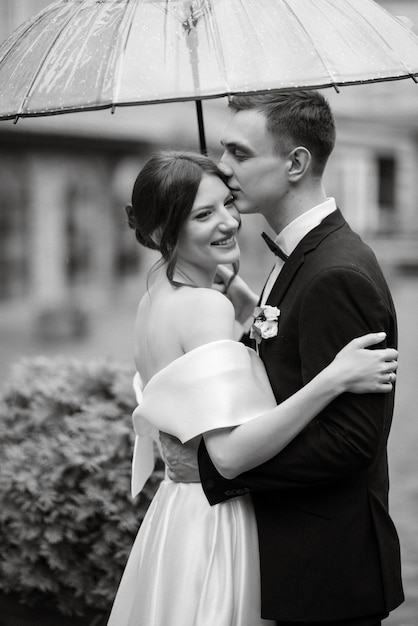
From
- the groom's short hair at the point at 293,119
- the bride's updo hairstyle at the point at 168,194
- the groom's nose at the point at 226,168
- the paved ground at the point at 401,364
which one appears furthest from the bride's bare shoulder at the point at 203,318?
the paved ground at the point at 401,364

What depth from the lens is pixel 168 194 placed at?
8.85 feet

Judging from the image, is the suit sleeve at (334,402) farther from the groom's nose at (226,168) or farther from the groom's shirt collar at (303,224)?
the groom's nose at (226,168)

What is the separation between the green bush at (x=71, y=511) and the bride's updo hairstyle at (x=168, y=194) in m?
1.67

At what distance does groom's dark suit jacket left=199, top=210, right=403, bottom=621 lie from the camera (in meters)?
2.43

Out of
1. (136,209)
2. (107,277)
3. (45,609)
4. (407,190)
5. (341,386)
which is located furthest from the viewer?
(407,190)

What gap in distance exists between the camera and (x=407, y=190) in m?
40.8

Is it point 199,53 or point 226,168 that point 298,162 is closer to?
point 226,168

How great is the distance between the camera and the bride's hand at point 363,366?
2363mm

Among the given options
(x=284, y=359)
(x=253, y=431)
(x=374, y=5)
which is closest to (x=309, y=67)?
(x=374, y=5)

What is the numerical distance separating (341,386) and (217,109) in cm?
2157

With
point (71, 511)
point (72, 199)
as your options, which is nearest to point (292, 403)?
point (71, 511)

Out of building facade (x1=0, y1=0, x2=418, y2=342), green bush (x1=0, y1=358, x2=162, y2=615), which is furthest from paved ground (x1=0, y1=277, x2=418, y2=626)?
building facade (x1=0, y1=0, x2=418, y2=342)

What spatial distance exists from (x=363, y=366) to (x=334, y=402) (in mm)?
138

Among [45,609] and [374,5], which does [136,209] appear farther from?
[45,609]
